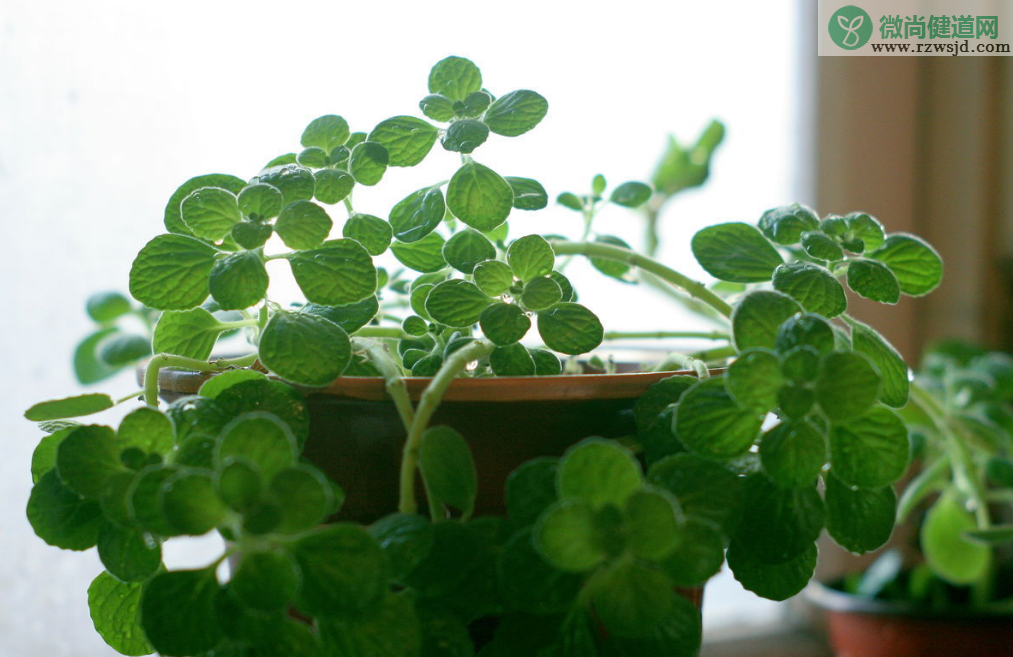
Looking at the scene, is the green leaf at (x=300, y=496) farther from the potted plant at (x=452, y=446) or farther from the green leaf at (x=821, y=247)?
the green leaf at (x=821, y=247)

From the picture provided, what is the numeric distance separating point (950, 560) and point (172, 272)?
0.71 meters

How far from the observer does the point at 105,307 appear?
0.67 metres

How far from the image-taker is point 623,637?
1.03ft

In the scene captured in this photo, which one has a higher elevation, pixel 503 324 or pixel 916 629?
pixel 503 324

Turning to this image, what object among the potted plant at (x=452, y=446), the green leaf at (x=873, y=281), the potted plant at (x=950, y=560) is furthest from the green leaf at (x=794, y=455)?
the potted plant at (x=950, y=560)

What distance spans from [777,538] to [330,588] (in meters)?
0.18

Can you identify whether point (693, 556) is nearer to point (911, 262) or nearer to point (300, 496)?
point (300, 496)

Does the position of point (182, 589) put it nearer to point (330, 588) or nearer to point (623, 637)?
point (330, 588)

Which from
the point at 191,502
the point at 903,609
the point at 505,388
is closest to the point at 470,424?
the point at 505,388

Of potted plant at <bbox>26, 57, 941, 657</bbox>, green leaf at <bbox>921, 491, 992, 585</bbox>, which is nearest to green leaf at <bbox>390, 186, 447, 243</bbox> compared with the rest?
potted plant at <bbox>26, 57, 941, 657</bbox>

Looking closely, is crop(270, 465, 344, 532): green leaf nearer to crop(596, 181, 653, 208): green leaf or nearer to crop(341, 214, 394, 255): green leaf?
crop(341, 214, 394, 255): green leaf

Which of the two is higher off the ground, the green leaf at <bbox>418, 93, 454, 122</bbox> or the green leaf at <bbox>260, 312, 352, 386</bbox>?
the green leaf at <bbox>418, 93, 454, 122</bbox>

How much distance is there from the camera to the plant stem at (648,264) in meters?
0.49

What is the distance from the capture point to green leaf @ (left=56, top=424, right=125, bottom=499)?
32cm
